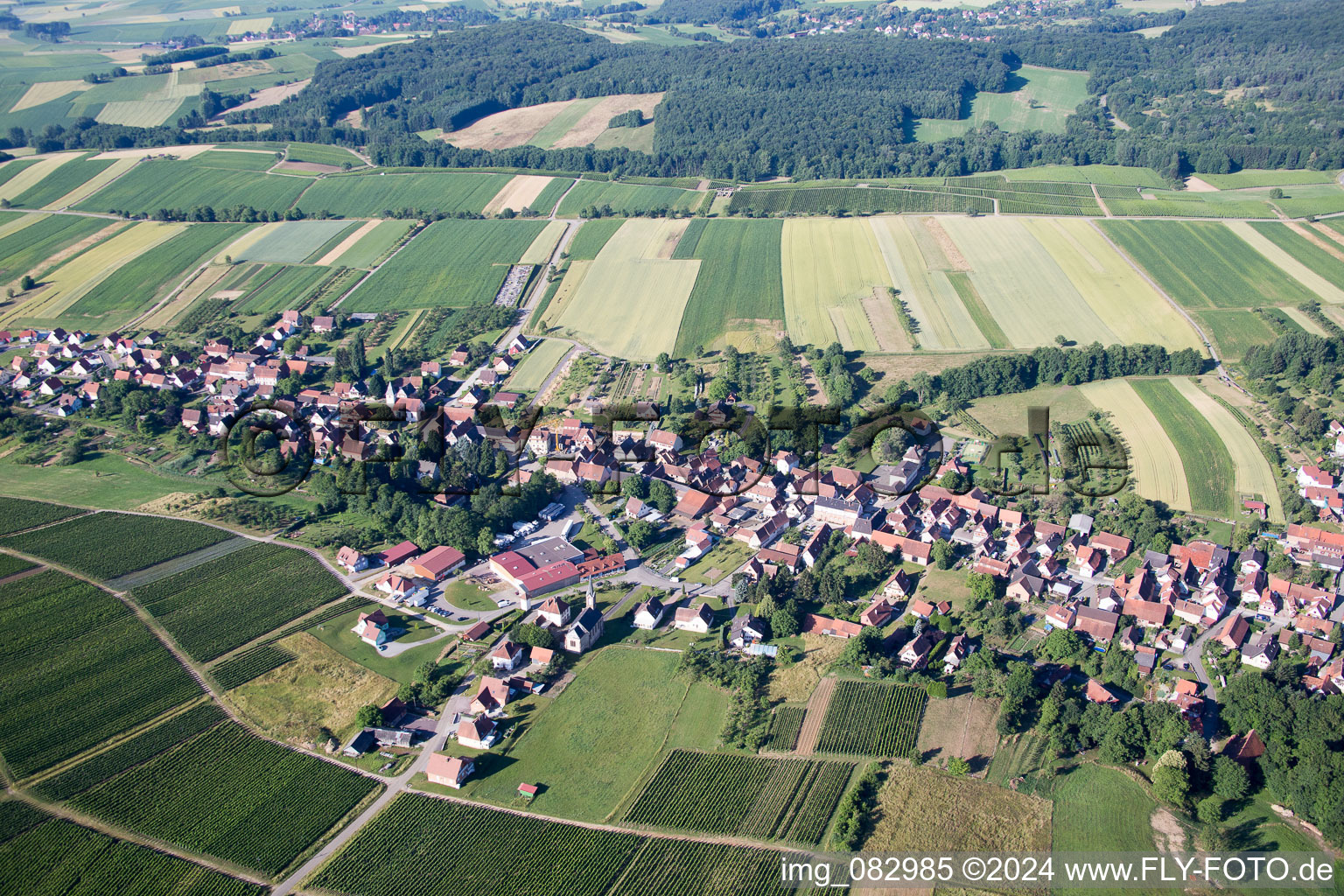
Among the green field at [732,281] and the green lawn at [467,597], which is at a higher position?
the green field at [732,281]

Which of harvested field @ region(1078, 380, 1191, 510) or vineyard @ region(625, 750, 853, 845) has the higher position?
harvested field @ region(1078, 380, 1191, 510)

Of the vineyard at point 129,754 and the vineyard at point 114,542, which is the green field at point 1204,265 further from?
the vineyard at point 129,754

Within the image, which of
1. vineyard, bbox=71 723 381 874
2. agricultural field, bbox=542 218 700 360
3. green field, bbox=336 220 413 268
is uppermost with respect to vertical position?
green field, bbox=336 220 413 268

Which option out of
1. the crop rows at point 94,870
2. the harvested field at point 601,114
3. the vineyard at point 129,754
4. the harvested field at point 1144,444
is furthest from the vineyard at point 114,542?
the harvested field at point 601,114

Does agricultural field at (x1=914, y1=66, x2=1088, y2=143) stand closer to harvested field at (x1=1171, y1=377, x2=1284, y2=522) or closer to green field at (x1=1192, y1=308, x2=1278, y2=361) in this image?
green field at (x1=1192, y1=308, x2=1278, y2=361)

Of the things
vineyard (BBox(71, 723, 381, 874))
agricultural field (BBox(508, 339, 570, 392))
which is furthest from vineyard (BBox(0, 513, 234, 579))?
agricultural field (BBox(508, 339, 570, 392))

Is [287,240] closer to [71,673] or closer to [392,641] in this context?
[71,673]

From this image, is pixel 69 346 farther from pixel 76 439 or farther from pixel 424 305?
pixel 424 305
